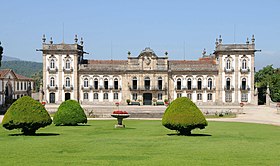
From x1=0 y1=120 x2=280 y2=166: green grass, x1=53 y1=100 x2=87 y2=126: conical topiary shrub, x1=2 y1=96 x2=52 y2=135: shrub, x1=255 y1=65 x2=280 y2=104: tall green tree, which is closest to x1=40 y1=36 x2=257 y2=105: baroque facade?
x1=255 y1=65 x2=280 y2=104: tall green tree

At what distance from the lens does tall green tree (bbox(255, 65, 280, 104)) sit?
202 ft

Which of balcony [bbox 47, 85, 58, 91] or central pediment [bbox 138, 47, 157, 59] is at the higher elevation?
central pediment [bbox 138, 47, 157, 59]

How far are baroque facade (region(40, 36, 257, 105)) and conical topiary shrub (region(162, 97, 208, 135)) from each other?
42281mm

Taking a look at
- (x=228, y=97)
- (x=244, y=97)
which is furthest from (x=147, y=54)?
(x=244, y=97)

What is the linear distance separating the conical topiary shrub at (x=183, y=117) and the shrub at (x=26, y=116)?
5.35 metres

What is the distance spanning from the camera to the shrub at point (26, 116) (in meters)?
20.1

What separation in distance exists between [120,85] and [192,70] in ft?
32.2

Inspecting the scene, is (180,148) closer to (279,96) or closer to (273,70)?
(279,96)

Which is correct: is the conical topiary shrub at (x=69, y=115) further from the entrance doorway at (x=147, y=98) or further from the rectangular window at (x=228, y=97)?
the rectangular window at (x=228, y=97)

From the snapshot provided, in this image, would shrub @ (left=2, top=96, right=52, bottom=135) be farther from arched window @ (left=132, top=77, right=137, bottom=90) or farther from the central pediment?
arched window @ (left=132, top=77, right=137, bottom=90)

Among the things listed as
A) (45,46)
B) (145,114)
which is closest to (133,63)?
(45,46)

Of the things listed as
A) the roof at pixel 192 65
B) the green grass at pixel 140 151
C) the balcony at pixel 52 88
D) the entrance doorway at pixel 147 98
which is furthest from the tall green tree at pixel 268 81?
the green grass at pixel 140 151

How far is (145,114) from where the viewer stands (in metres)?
39.8

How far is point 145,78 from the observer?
63.2 meters
